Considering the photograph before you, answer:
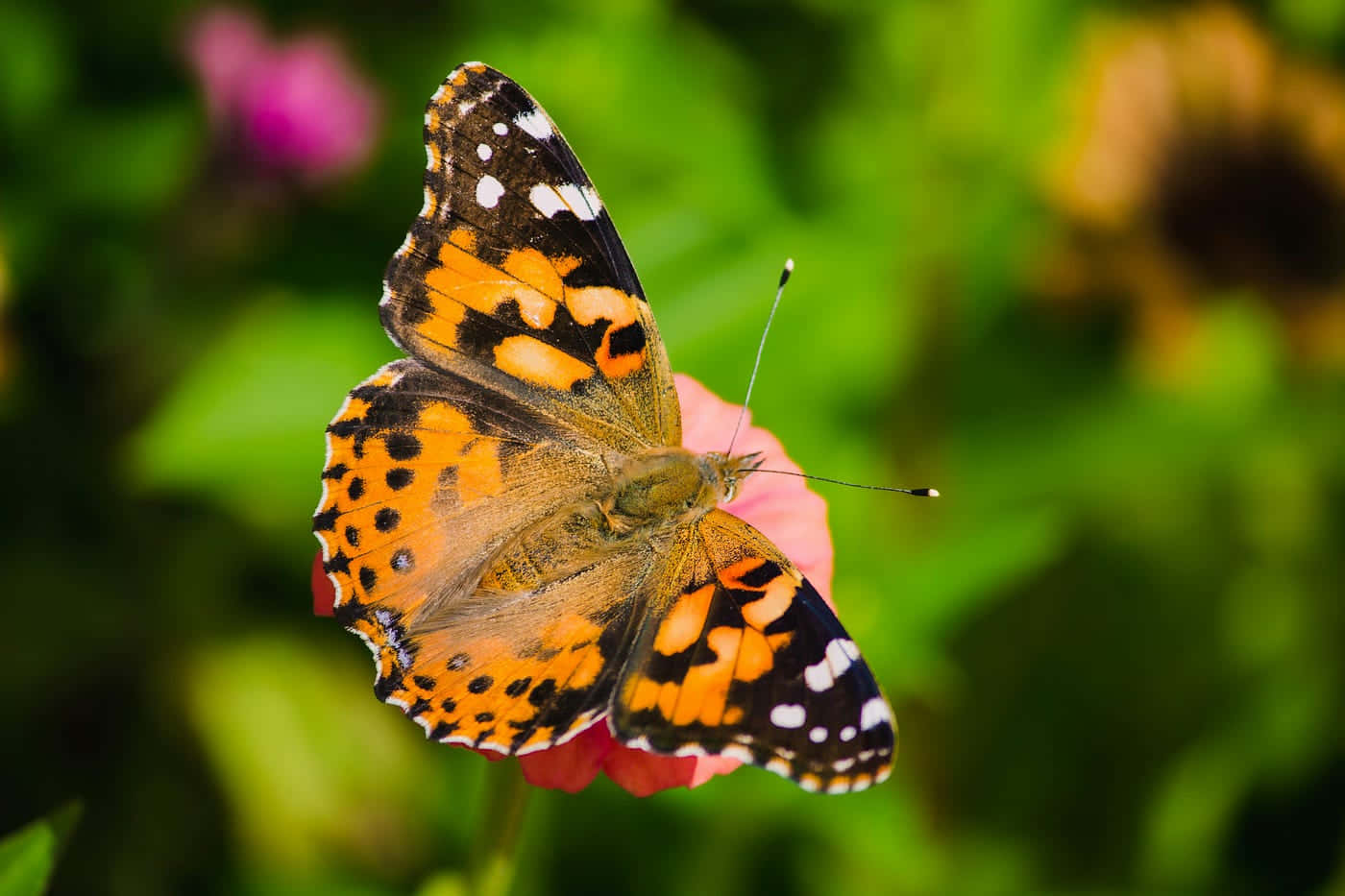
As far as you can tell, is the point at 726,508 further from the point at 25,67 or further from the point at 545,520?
the point at 25,67

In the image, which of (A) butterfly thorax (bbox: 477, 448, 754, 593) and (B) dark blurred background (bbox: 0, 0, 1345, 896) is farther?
(B) dark blurred background (bbox: 0, 0, 1345, 896)

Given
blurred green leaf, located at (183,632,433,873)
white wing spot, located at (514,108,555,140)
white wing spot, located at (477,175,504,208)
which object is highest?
white wing spot, located at (514,108,555,140)

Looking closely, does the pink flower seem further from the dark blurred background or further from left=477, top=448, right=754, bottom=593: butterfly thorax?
the dark blurred background

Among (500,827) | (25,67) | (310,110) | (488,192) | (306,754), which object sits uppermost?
(488,192)

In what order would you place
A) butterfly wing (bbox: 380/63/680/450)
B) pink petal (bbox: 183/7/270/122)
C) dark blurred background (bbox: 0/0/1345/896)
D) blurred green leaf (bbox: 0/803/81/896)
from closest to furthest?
blurred green leaf (bbox: 0/803/81/896) → butterfly wing (bbox: 380/63/680/450) → dark blurred background (bbox: 0/0/1345/896) → pink petal (bbox: 183/7/270/122)

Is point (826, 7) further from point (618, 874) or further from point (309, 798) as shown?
point (309, 798)

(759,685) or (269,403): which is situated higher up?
(759,685)

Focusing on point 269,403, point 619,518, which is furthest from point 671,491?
point 269,403

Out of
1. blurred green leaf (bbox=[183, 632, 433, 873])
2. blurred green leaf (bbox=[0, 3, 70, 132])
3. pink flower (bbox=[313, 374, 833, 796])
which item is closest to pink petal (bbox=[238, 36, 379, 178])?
blurred green leaf (bbox=[0, 3, 70, 132])
